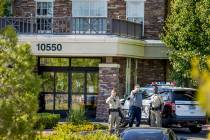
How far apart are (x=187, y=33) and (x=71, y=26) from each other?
5.45 m

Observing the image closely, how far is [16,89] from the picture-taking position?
26.2 feet

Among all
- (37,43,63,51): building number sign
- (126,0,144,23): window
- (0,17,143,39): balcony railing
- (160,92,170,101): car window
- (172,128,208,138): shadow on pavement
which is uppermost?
(126,0,144,23): window

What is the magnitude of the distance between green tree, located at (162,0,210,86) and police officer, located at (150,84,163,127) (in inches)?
158

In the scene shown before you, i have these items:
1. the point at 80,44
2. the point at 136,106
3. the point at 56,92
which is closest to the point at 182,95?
the point at 136,106

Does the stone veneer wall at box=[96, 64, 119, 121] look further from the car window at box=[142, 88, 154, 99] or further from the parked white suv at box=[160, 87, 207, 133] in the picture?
the parked white suv at box=[160, 87, 207, 133]

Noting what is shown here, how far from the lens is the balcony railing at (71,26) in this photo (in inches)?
1143

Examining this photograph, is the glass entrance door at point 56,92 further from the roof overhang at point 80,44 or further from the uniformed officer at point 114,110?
the uniformed officer at point 114,110

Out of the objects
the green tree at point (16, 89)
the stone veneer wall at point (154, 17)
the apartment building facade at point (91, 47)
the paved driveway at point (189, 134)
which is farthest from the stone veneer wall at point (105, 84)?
the green tree at point (16, 89)

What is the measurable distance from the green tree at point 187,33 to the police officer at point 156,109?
13.2 ft

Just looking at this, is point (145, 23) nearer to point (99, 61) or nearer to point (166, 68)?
point (166, 68)

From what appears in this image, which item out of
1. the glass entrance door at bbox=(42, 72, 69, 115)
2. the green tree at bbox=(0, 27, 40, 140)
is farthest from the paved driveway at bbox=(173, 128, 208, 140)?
the green tree at bbox=(0, 27, 40, 140)

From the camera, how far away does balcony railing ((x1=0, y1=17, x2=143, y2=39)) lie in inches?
1143

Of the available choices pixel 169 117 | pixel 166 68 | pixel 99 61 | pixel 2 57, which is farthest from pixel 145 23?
pixel 2 57

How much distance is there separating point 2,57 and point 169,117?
17.1 m
